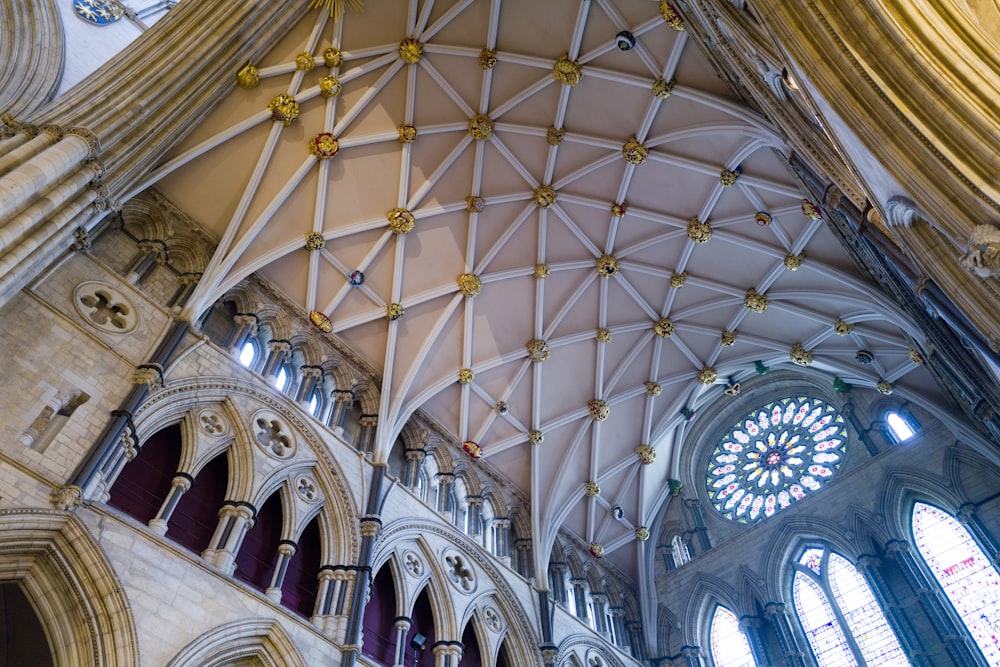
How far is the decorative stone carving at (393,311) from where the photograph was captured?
49.8 feet

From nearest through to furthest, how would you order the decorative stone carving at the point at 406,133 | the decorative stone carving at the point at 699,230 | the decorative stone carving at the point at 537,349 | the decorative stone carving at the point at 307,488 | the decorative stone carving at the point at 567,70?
the decorative stone carving at the point at 307,488, the decorative stone carving at the point at 567,70, the decorative stone carving at the point at 406,133, the decorative stone carving at the point at 699,230, the decorative stone carving at the point at 537,349

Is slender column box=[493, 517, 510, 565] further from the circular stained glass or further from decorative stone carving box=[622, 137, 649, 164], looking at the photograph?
decorative stone carving box=[622, 137, 649, 164]

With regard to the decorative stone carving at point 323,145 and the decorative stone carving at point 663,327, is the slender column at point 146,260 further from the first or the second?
the decorative stone carving at point 663,327

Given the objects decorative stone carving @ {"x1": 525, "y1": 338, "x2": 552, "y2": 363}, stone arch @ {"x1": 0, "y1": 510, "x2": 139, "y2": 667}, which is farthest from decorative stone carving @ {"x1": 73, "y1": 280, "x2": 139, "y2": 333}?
decorative stone carving @ {"x1": 525, "y1": 338, "x2": 552, "y2": 363}

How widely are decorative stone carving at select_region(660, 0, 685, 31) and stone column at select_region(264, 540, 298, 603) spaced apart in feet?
35.6

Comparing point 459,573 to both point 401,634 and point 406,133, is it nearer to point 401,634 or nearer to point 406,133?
point 401,634

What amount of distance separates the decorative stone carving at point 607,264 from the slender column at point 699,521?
23.0 ft

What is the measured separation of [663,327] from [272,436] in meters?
9.64

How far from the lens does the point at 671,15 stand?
1280cm

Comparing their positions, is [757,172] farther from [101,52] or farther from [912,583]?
[101,52]

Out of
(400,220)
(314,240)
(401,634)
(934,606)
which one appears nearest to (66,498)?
(401,634)

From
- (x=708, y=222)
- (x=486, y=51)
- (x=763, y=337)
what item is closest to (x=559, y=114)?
(x=486, y=51)

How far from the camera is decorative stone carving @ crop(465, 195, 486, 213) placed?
15484 millimetres

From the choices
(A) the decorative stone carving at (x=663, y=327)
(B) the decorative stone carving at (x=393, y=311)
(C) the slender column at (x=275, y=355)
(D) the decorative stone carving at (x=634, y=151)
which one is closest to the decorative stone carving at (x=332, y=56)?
(B) the decorative stone carving at (x=393, y=311)
